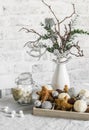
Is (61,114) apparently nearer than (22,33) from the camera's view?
Yes

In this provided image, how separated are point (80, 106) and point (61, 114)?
0.09 m

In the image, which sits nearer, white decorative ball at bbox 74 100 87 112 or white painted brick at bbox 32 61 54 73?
white decorative ball at bbox 74 100 87 112

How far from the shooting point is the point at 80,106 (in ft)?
4.96

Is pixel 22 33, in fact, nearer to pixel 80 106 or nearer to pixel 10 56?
pixel 10 56

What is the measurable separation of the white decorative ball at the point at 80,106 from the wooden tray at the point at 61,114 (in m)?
0.02

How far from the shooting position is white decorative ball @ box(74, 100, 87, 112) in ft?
4.96

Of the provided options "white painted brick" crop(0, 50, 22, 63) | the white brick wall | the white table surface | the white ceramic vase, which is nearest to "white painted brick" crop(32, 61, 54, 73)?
the white brick wall

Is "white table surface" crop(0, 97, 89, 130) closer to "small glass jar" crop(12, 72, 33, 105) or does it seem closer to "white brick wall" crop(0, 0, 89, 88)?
"small glass jar" crop(12, 72, 33, 105)

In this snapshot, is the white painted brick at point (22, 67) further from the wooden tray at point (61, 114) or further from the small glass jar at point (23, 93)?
the wooden tray at point (61, 114)

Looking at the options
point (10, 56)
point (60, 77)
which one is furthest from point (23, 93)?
point (10, 56)

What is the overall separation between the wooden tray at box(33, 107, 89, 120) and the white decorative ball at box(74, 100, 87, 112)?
0.07ft

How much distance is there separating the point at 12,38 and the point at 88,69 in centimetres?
69

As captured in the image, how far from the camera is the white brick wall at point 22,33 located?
2.41 m

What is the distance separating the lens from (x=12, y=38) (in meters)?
2.45
